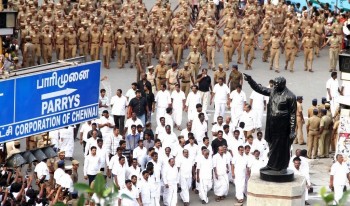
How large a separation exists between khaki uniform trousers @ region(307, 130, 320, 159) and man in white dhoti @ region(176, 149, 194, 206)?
10.9ft

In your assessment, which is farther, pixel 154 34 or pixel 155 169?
pixel 154 34

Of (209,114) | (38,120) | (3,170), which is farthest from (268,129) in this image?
(209,114)

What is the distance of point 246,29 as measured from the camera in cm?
3475

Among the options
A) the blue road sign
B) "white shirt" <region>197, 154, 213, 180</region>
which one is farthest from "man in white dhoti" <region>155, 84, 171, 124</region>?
the blue road sign

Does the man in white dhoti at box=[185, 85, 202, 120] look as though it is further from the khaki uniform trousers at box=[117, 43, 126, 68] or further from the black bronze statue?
the black bronze statue

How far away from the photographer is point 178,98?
28.1 metres

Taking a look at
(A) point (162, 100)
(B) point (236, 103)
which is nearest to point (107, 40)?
(A) point (162, 100)

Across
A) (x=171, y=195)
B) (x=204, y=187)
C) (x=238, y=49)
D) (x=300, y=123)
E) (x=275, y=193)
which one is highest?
(x=238, y=49)

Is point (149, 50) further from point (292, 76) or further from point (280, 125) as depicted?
point (280, 125)

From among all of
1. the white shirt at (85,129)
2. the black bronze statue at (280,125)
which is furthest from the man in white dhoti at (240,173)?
the black bronze statue at (280,125)

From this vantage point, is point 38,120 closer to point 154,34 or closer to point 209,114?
point 209,114

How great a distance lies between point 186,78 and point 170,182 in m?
6.26

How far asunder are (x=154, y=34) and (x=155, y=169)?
12356 mm

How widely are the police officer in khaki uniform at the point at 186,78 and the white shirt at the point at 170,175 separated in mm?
6138
